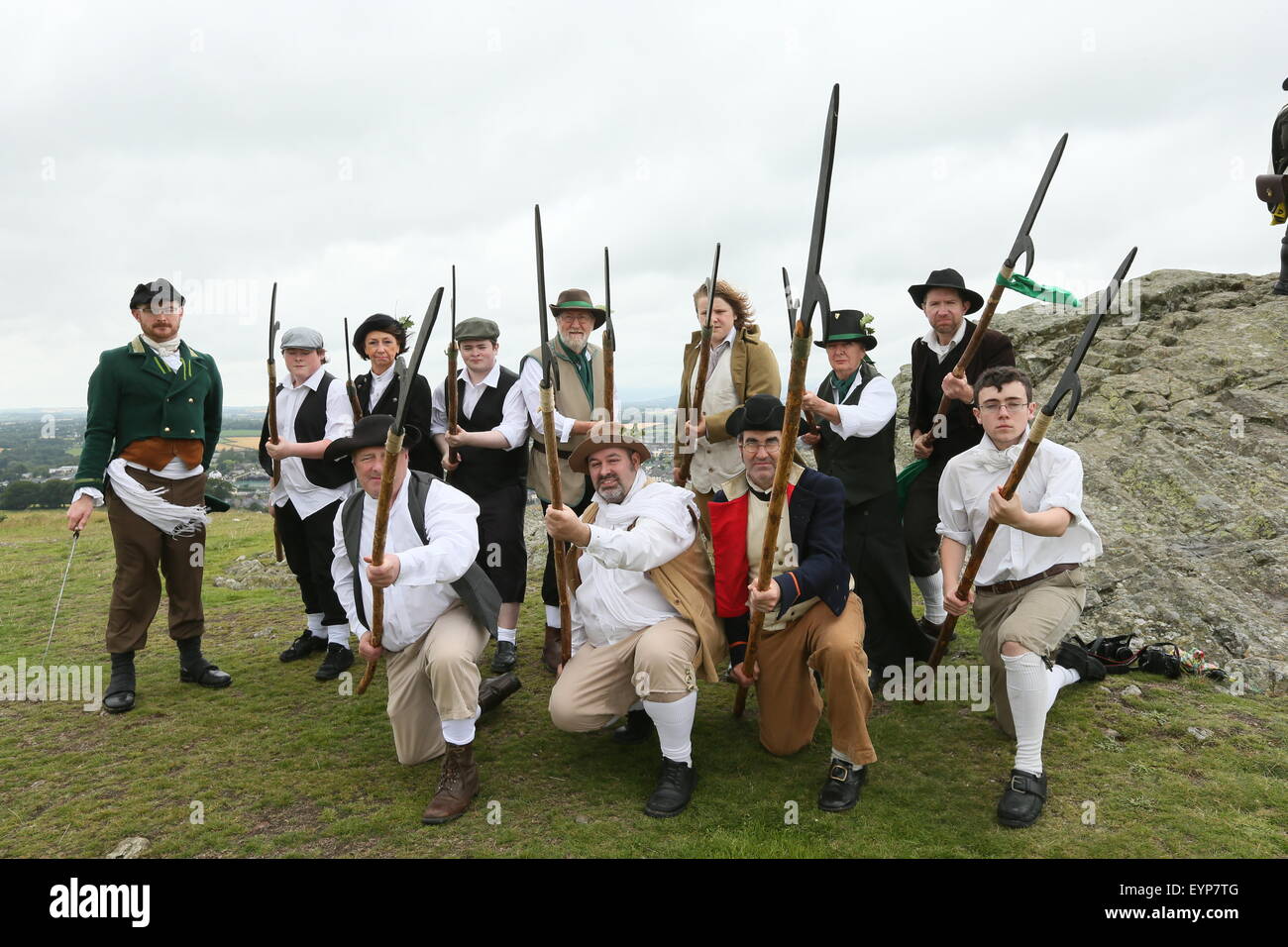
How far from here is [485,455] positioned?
5.57 metres

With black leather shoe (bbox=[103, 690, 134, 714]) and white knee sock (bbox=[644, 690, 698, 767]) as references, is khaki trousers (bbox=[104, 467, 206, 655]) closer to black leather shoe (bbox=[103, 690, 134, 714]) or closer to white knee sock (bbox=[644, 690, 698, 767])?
black leather shoe (bbox=[103, 690, 134, 714])

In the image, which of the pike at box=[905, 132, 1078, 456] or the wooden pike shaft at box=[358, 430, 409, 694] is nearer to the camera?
the wooden pike shaft at box=[358, 430, 409, 694]

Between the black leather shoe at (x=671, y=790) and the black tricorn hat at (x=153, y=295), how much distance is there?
14.7ft

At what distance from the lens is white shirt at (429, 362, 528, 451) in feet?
17.9

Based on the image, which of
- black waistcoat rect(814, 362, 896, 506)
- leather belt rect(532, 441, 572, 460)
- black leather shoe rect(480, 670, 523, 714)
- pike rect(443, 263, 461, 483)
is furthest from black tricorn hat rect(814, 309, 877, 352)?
black leather shoe rect(480, 670, 523, 714)

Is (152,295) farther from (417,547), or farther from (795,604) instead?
(795,604)

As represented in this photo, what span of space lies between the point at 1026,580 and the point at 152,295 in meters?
5.79

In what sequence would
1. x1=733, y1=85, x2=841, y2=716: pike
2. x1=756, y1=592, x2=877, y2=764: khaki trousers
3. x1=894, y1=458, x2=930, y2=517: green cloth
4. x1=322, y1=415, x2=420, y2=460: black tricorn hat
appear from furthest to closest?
x1=894, y1=458, x2=930, y2=517: green cloth
x1=322, y1=415, x2=420, y2=460: black tricorn hat
x1=756, y1=592, x2=877, y2=764: khaki trousers
x1=733, y1=85, x2=841, y2=716: pike

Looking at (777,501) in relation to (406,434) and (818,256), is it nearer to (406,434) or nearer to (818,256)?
(818,256)

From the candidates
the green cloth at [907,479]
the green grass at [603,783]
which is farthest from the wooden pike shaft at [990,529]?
the green cloth at [907,479]

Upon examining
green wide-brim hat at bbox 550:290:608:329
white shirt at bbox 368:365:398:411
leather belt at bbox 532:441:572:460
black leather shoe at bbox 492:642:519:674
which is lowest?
black leather shoe at bbox 492:642:519:674

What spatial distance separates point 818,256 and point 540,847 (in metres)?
2.82

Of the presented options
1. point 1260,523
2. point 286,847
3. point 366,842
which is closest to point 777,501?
point 366,842

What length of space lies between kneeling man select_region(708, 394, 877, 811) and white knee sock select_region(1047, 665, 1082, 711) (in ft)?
2.91
